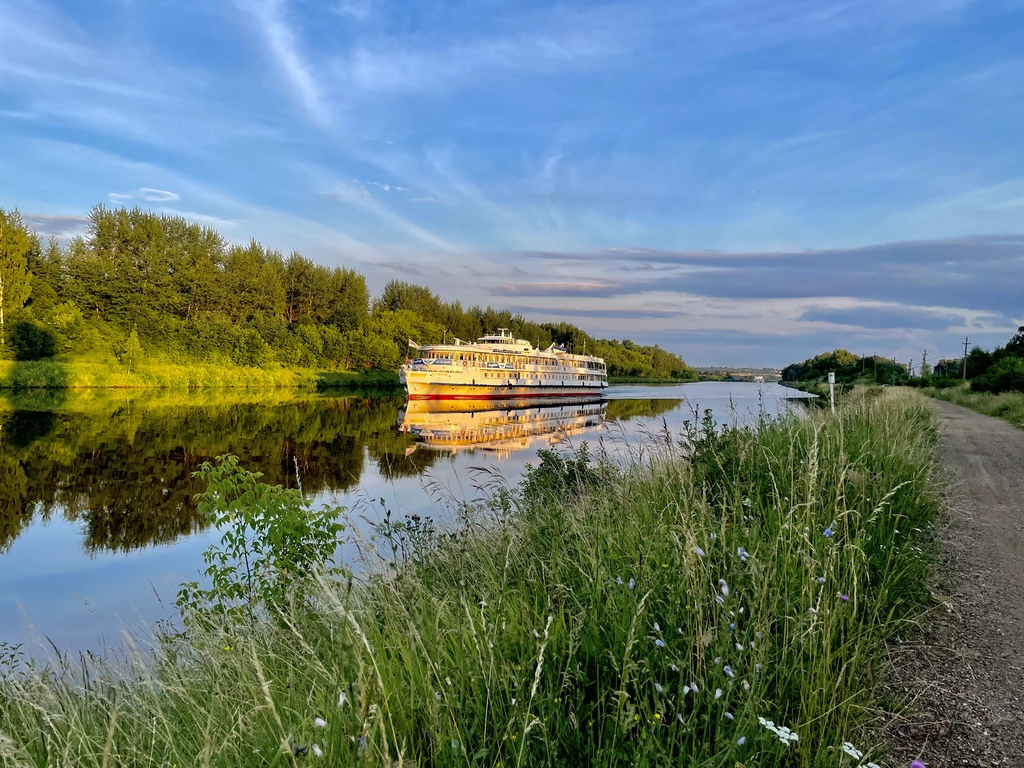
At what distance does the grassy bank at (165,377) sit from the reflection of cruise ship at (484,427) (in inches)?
865

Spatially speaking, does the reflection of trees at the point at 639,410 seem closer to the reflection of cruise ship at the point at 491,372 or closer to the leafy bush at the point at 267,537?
the reflection of cruise ship at the point at 491,372

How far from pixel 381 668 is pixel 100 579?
9.22 meters

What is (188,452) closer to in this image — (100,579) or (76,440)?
(76,440)

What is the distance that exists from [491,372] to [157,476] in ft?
159

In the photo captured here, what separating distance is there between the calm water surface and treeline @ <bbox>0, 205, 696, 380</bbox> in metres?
16.7

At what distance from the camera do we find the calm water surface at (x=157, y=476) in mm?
9039

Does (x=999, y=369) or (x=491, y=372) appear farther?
(x=491, y=372)

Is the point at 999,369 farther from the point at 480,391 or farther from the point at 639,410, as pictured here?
the point at 480,391

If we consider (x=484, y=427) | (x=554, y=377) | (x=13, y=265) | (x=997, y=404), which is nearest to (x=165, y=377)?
(x=13, y=265)

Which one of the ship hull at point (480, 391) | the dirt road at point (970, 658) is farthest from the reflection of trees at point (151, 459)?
the ship hull at point (480, 391)

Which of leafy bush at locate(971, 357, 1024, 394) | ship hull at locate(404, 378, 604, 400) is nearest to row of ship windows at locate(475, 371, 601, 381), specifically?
ship hull at locate(404, 378, 604, 400)

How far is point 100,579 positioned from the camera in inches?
390

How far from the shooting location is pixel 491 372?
215 ft

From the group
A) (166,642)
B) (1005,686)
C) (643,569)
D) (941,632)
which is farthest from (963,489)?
(166,642)
